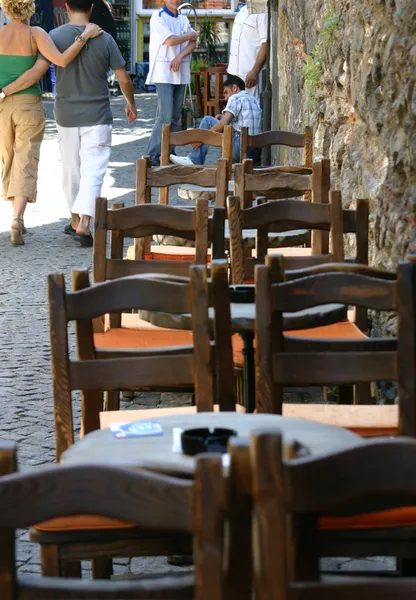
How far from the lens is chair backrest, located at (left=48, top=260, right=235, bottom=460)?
338cm

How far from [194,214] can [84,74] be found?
4.88 meters

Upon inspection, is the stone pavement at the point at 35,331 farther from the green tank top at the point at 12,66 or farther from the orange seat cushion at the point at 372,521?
the green tank top at the point at 12,66

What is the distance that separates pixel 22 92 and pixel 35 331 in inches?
116

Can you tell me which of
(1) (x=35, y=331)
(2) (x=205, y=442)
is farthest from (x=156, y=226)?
(2) (x=205, y=442)

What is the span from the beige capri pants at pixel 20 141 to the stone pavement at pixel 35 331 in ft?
1.68

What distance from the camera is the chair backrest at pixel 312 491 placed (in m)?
1.84

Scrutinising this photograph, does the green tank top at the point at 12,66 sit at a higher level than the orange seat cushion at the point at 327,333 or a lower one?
higher

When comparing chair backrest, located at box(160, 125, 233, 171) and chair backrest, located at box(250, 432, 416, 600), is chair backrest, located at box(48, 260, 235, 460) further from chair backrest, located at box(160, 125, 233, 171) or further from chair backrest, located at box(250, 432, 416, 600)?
chair backrest, located at box(160, 125, 233, 171)

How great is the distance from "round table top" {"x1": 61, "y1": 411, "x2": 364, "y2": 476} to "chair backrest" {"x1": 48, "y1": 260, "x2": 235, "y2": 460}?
21 cm

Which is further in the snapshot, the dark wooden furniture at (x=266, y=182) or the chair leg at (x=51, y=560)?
the dark wooden furniture at (x=266, y=182)

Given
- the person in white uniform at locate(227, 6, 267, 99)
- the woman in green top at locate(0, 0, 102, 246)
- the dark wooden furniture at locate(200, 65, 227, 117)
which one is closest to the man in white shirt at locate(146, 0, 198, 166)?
the person in white uniform at locate(227, 6, 267, 99)

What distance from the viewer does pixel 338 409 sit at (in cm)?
381

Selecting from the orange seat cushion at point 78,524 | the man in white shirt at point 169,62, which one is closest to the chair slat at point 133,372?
the orange seat cushion at point 78,524

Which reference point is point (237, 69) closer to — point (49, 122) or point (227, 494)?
point (49, 122)
